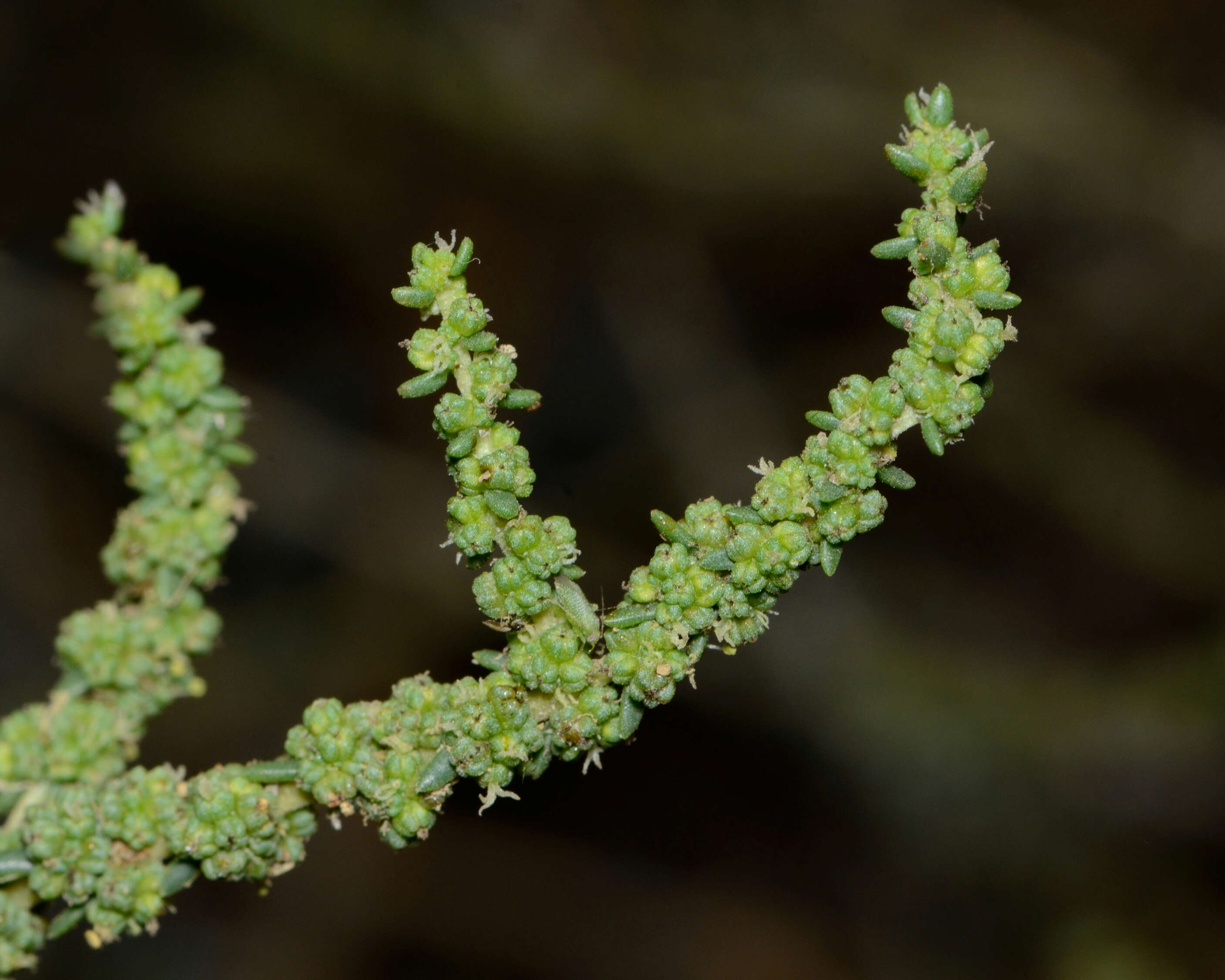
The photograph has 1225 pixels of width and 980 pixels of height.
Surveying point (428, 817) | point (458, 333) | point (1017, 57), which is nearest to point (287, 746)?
point (428, 817)

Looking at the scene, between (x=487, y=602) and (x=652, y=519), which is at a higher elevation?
(x=652, y=519)

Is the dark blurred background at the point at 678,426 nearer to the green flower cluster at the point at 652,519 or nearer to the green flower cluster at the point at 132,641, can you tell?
the green flower cluster at the point at 132,641

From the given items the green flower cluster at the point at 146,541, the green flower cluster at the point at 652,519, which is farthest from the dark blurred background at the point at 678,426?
the green flower cluster at the point at 652,519

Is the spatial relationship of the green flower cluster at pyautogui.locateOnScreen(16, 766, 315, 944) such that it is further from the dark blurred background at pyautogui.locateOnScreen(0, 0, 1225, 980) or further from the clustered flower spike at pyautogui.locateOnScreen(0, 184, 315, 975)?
the dark blurred background at pyautogui.locateOnScreen(0, 0, 1225, 980)

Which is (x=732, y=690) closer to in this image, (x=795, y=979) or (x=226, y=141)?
(x=795, y=979)

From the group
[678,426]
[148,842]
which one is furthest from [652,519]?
[678,426]

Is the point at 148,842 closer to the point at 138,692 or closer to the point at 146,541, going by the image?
the point at 138,692
